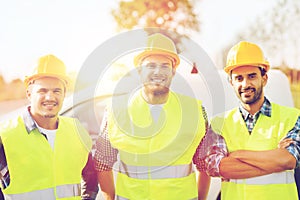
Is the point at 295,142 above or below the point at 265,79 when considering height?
below

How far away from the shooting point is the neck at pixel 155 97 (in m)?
2.17

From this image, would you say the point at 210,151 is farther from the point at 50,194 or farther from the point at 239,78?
the point at 50,194

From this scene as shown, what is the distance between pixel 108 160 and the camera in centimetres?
218

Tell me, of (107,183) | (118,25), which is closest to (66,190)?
(107,183)

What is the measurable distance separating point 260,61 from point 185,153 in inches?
19.8

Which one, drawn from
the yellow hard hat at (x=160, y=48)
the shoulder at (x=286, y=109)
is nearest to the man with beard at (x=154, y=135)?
the yellow hard hat at (x=160, y=48)

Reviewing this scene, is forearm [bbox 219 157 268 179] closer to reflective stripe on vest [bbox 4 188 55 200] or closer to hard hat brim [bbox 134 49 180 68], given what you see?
hard hat brim [bbox 134 49 180 68]

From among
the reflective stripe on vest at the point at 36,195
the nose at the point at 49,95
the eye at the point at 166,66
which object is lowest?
the reflective stripe on vest at the point at 36,195

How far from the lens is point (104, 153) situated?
2182 millimetres

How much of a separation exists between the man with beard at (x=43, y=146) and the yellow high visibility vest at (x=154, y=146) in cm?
17

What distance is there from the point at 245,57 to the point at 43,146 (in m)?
0.93

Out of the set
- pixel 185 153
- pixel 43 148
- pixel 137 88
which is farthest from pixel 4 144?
pixel 185 153

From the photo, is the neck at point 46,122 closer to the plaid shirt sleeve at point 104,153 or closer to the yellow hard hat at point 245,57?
the plaid shirt sleeve at point 104,153

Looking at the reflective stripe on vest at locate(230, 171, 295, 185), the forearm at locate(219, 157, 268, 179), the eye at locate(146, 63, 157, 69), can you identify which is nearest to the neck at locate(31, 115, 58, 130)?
the eye at locate(146, 63, 157, 69)
